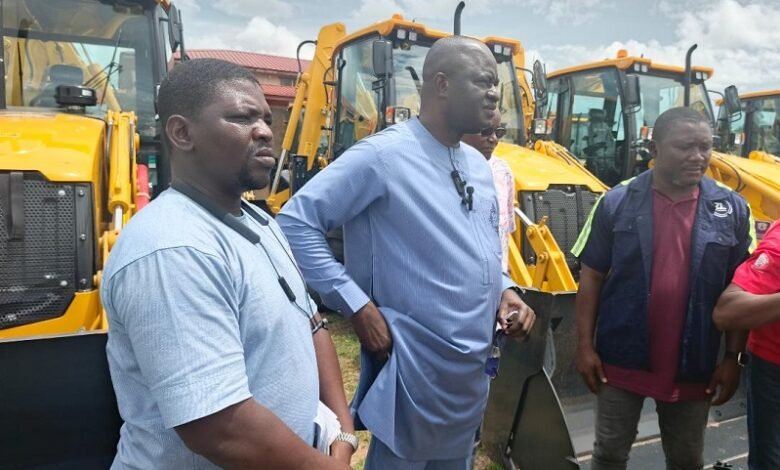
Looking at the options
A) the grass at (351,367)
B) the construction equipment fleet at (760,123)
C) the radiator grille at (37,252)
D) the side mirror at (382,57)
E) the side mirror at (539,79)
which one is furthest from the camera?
the construction equipment fleet at (760,123)

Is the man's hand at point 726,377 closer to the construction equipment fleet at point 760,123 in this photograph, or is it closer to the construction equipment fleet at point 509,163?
the construction equipment fleet at point 509,163

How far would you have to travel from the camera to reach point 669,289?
228 cm

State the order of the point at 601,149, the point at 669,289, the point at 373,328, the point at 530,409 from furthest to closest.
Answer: the point at 601,149, the point at 530,409, the point at 669,289, the point at 373,328

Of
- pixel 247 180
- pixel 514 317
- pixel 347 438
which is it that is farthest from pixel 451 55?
pixel 347 438

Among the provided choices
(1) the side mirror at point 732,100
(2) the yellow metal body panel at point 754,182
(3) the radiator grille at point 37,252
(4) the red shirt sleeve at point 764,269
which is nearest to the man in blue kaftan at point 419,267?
(4) the red shirt sleeve at point 764,269

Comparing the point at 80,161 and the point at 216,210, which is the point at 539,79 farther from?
the point at 216,210

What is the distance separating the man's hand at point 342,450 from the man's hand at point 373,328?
499mm

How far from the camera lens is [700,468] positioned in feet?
7.97

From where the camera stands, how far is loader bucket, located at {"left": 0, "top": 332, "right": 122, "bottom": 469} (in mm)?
1930

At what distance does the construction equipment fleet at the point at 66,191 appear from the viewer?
1.99 m

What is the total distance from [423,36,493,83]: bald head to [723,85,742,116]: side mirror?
20.5ft

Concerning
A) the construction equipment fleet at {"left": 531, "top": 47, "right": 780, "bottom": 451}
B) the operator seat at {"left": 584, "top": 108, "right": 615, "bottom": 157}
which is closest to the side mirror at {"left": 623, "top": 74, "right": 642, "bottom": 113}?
the construction equipment fleet at {"left": 531, "top": 47, "right": 780, "bottom": 451}

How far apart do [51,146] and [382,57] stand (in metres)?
2.77

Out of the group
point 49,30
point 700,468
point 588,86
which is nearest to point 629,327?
point 700,468
